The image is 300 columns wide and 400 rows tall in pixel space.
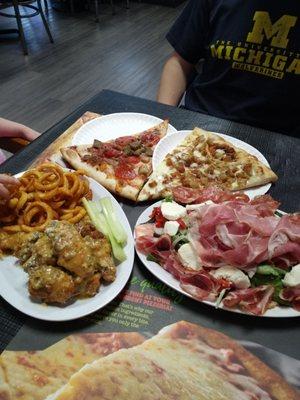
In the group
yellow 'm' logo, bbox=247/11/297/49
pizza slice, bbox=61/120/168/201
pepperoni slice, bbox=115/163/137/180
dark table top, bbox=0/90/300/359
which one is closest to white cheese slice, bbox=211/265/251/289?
dark table top, bbox=0/90/300/359

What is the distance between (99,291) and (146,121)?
4.24ft

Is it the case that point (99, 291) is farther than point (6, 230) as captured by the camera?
No

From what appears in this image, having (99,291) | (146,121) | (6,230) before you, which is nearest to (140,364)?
(99,291)

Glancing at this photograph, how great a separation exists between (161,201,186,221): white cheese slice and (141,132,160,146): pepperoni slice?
2.17ft

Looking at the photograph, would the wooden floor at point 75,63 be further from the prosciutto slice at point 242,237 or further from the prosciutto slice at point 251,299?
the prosciutto slice at point 251,299

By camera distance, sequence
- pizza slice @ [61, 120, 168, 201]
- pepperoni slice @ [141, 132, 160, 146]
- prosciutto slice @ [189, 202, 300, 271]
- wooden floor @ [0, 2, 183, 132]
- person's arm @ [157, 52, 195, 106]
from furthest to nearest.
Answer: wooden floor @ [0, 2, 183, 132] → person's arm @ [157, 52, 195, 106] → pepperoni slice @ [141, 132, 160, 146] → pizza slice @ [61, 120, 168, 201] → prosciutto slice @ [189, 202, 300, 271]

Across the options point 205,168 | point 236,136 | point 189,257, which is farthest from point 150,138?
point 189,257

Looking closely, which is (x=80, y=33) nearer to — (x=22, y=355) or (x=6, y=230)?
(x=6, y=230)

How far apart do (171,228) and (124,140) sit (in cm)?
85

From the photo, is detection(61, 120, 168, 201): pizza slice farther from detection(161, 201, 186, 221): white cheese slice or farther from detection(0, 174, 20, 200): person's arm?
detection(0, 174, 20, 200): person's arm

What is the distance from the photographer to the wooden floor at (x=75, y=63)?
4.69m

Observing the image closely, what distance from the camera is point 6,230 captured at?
58.5 inches

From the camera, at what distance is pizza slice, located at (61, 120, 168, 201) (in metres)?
1.84

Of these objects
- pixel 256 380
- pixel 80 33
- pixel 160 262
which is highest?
pixel 160 262
